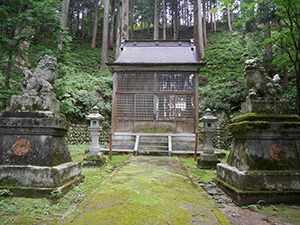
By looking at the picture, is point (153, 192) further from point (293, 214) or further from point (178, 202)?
point (293, 214)

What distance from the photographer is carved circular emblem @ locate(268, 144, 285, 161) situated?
10.3ft

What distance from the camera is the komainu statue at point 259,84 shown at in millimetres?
3535

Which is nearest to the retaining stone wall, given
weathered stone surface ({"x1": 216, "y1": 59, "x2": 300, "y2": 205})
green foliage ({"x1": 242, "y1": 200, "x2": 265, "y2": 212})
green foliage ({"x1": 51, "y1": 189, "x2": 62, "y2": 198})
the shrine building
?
the shrine building

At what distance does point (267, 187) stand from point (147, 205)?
81.9 inches

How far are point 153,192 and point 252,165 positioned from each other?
74.0 inches

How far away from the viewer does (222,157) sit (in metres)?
7.71

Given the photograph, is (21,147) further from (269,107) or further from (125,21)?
(125,21)

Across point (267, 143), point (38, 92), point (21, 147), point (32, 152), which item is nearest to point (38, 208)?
point (32, 152)

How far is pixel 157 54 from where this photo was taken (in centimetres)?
1207

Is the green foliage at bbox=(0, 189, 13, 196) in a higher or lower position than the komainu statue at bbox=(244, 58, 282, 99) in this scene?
lower

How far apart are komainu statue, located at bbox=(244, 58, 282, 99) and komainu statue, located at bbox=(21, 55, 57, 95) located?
14.0 ft

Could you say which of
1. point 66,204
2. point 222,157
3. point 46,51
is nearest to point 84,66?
point 46,51

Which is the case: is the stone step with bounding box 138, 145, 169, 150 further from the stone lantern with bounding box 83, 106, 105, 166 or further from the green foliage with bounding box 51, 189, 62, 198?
the green foliage with bounding box 51, 189, 62, 198

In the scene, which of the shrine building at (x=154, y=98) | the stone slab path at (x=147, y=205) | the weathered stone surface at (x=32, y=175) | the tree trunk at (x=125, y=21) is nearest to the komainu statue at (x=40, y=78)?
the weathered stone surface at (x=32, y=175)
